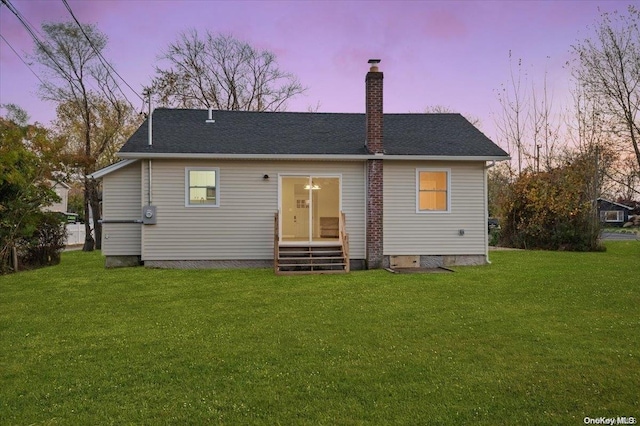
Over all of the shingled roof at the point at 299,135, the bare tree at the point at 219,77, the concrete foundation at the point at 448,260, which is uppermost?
the bare tree at the point at 219,77

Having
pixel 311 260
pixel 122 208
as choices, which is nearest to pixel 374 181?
pixel 311 260

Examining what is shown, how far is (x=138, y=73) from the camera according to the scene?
25.6 m

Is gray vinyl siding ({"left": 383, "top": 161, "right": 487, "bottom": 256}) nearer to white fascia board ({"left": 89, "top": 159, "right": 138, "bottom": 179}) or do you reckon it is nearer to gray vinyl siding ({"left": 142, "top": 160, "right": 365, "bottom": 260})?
gray vinyl siding ({"left": 142, "top": 160, "right": 365, "bottom": 260})

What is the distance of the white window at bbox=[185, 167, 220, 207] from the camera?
40.1ft

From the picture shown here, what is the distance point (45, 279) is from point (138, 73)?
18370 mm

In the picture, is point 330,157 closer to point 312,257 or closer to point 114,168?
point 312,257

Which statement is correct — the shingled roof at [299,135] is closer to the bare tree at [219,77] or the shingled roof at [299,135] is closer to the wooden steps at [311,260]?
the wooden steps at [311,260]

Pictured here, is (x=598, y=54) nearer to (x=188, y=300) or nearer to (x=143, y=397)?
(x=188, y=300)

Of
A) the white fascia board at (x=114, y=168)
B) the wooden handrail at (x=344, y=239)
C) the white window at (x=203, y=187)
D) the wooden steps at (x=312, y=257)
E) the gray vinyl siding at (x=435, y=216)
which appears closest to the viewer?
the wooden steps at (x=312, y=257)

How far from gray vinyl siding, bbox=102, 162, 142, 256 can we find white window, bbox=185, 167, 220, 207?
1493 mm

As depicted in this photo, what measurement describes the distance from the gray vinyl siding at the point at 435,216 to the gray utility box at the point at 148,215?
650 centimetres

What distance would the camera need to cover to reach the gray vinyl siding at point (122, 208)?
12266mm

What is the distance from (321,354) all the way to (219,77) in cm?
2622

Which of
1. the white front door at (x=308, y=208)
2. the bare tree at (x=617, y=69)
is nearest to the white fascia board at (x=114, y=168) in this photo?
the white front door at (x=308, y=208)
